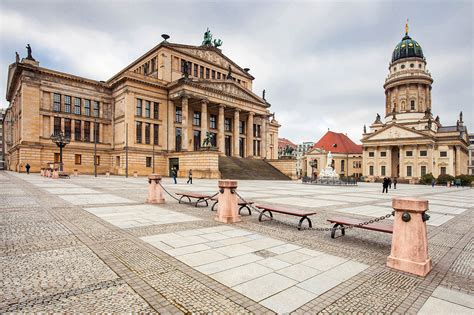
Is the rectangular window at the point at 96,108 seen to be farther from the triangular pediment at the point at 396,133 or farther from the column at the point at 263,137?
the triangular pediment at the point at 396,133

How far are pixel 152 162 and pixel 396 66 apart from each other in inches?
3027

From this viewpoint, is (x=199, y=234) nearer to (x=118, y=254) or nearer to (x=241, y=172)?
(x=118, y=254)

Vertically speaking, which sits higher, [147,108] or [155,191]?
[147,108]

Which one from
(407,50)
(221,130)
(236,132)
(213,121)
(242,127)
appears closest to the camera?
(221,130)

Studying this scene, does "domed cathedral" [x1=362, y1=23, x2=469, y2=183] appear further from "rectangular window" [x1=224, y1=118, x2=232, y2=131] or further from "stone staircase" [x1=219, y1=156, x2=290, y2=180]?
"rectangular window" [x1=224, y1=118, x2=232, y2=131]

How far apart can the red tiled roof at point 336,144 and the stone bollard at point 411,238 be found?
89.9m

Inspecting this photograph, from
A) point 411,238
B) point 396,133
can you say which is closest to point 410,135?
point 396,133

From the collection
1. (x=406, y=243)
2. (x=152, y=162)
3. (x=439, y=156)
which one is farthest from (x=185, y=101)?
(x=439, y=156)

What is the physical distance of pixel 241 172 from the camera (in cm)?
4300

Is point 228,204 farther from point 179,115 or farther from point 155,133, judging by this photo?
point 179,115

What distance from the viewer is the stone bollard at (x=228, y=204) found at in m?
9.00

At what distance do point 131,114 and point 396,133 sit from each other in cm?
6432

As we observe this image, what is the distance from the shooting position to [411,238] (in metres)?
5.07

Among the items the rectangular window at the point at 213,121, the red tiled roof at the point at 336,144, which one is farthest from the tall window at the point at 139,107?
the red tiled roof at the point at 336,144
